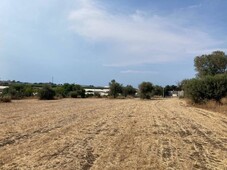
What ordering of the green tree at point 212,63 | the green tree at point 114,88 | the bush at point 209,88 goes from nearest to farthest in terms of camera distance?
Answer: the bush at point 209,88, the green tree at point 212,63, the green tree at point 114,88

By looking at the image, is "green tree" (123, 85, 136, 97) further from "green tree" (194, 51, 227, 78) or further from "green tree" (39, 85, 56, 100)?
"green tree" (39, 85, 56, 100)

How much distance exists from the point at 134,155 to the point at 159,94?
422 feet

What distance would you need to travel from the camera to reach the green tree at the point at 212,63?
80.9 m

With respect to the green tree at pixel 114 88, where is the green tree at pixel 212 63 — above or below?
above

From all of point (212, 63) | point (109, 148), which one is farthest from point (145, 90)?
point (109, 148)

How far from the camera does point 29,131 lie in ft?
52.1

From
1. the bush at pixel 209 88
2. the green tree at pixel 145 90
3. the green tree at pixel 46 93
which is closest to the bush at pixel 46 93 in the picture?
the green tree at pixel 46 93

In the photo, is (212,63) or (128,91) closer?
(212,63)

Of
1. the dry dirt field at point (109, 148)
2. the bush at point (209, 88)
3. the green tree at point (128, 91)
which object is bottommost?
the dry dirt field at point (109, 148)

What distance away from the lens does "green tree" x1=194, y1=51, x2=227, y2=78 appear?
80.9 metres

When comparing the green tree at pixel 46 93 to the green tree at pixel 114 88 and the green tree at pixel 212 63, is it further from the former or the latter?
the green tree at pixel 212 63

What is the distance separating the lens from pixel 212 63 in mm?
82250

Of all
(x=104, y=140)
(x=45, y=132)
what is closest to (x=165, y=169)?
(x=104, y=140)

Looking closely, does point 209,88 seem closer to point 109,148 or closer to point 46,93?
point 109,148
